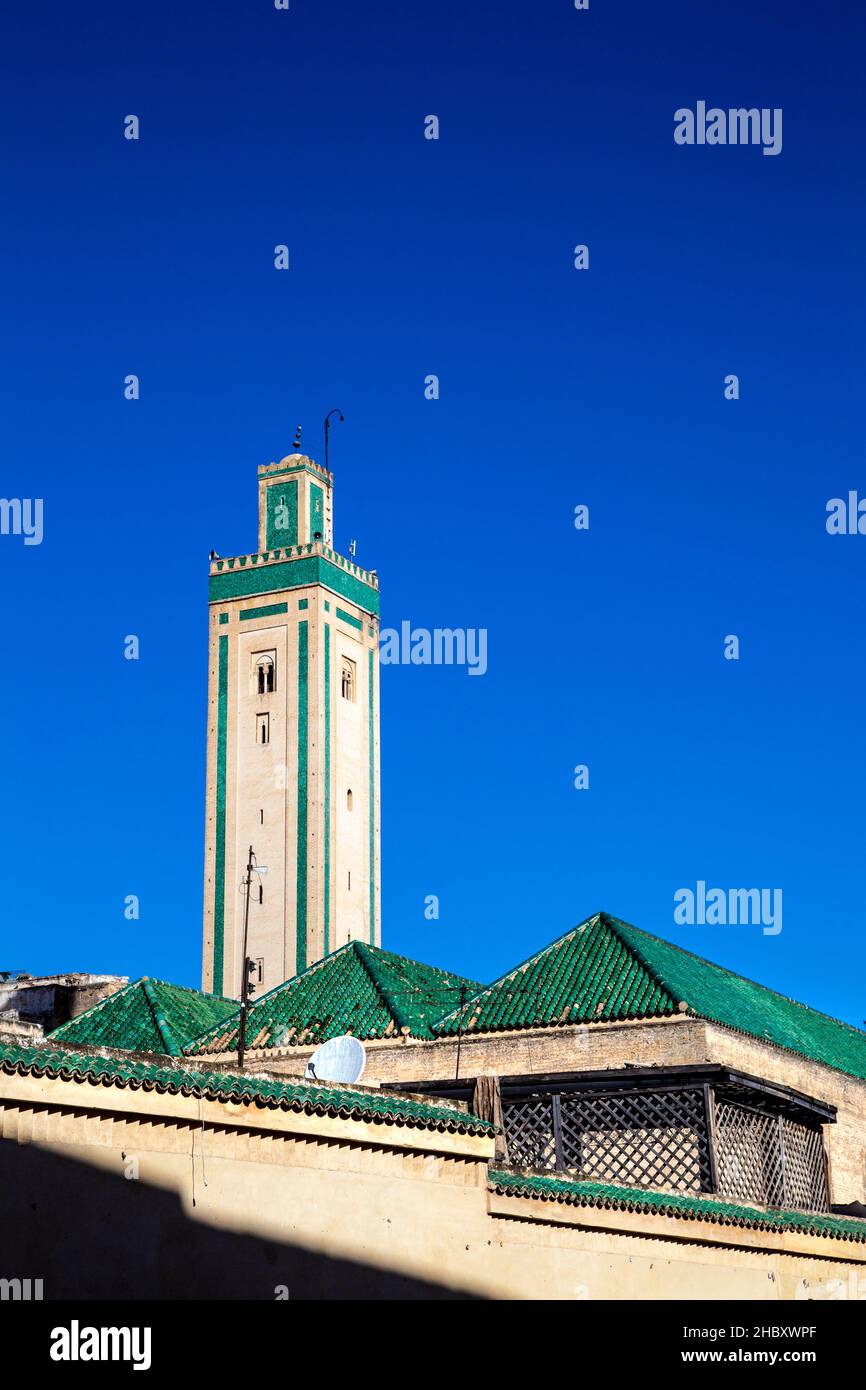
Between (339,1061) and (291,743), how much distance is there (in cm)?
2940

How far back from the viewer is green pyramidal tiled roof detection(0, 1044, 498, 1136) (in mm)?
13406

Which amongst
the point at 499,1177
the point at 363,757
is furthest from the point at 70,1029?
the point at 363,757

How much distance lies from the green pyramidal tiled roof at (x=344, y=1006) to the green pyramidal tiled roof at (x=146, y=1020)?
3.44 ft

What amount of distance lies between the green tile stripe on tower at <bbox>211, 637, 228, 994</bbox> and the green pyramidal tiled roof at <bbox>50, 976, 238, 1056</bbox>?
1270 centimetres

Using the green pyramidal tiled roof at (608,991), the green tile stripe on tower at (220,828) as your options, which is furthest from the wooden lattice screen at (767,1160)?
the green tile stripe on tower at (220,828)

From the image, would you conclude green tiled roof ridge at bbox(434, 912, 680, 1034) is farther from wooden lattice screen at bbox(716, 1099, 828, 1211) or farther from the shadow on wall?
the shadow on wall

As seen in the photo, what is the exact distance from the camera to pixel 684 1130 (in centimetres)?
2239

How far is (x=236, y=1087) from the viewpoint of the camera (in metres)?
14.9

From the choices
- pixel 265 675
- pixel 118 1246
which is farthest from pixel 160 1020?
pixel 265 675

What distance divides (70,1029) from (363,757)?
20.7 m

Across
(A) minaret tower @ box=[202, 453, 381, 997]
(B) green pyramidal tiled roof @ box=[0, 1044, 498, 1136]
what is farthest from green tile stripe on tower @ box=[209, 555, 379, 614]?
(B) green pyramidal tiled roof @ box=[0, 1044, 498, 1136]

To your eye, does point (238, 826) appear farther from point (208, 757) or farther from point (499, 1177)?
Result: point (499, 1177)
